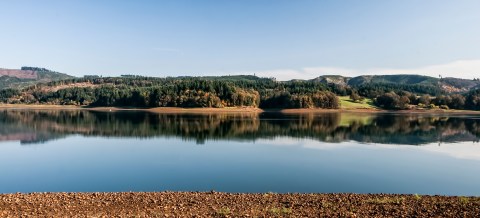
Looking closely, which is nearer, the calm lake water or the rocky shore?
the rocky shore

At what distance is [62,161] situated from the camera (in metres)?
39.9

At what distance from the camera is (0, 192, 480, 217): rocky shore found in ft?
61.3

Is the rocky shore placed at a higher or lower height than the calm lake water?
higher

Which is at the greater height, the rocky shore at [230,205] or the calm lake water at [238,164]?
the rocky shore at [230,205]

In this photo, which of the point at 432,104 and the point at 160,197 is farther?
the point at 432,104

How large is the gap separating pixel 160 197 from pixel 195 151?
2501 cm

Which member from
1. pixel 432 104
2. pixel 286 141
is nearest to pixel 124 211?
pixel 286 141

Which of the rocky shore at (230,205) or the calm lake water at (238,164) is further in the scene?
the calm lake water at (238,164)

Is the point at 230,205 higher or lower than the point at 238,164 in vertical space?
higher

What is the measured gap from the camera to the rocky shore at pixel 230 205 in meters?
18.7

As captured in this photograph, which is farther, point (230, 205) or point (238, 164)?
point (238, 164)

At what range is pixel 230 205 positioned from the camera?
20719 mm

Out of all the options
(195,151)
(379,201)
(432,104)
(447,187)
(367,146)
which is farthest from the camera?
(432,104)

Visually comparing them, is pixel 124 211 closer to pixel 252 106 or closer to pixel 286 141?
pixel 286 141
